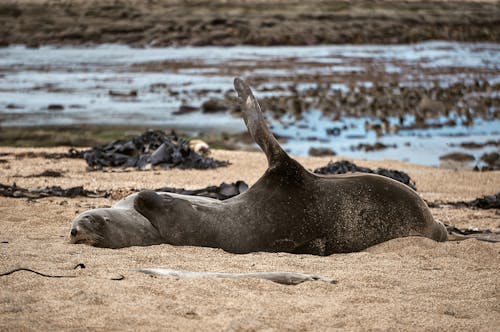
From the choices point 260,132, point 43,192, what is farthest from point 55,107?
point 260,132

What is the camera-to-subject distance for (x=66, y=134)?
18.4 m

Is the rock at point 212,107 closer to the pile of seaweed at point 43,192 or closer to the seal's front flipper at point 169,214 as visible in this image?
the pile of seaweed at point 43,192

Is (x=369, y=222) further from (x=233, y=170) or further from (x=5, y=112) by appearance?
(x=5, y=112)

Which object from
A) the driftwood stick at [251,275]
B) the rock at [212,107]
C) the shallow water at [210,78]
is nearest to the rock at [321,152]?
the shallow water at [210,78]

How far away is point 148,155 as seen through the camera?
13.1 metres

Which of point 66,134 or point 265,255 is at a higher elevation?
point 265,255

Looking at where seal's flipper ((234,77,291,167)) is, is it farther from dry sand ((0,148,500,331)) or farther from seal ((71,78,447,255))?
dry sand ((0,148,500,331))

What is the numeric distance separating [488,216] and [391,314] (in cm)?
493

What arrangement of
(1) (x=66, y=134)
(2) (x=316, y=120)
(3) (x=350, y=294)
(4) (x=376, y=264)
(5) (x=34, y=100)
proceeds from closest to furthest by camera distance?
1. (3) (x=350, y=294)
2. (4) (x=376, y=264)
3. (1) (x=66, y=134)
4. (2) (x=316, y=120)
5. (5) (x=34, y=100)

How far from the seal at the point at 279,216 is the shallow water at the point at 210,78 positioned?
30.0 ft

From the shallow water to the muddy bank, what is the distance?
6.56 ft

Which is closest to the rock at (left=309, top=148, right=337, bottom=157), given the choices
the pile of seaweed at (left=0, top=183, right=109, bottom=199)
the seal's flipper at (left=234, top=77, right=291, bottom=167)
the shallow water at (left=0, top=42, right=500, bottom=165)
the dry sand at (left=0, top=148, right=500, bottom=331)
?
the shallow water at (left=0, top=42, right=500, bottom=165)

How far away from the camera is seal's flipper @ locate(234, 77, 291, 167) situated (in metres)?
6.50

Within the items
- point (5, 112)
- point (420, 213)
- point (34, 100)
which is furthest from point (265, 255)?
point (34, 100)
